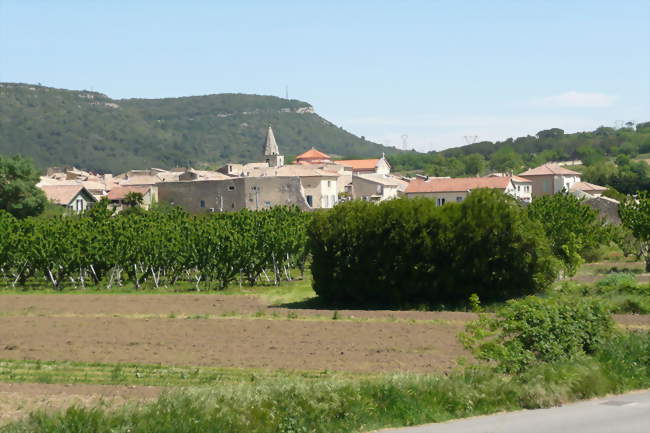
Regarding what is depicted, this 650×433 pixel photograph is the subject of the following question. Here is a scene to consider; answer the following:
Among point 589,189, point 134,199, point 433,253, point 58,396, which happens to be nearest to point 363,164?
point 589,189

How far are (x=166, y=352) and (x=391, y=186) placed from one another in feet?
344

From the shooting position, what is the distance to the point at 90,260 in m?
47.2

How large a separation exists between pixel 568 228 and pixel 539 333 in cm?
2855

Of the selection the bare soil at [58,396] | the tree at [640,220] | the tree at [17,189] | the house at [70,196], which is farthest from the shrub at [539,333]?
the house at [70,196]

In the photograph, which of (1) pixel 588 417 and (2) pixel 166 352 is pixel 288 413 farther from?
(2) pixel 166 352

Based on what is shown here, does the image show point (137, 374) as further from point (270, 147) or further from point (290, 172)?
point (270, 147)

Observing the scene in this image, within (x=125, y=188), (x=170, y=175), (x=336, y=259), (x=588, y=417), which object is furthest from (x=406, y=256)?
(x=170, y=175)

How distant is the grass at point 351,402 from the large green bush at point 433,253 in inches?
623

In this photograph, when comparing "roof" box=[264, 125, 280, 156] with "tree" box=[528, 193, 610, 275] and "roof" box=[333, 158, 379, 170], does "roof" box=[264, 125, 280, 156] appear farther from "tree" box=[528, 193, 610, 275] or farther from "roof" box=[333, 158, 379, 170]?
"tree" box=[528, 193, 610, 275]

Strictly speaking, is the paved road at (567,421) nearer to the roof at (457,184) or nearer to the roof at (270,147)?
the roof at (457,184)

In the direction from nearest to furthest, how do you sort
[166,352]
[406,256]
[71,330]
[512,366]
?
[512,366], [166,352], [71,330], [406,256]

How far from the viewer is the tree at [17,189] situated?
260 feet

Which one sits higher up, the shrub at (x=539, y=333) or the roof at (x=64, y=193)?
the roof at (x=64, y=193)

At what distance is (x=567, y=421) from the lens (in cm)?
1296
